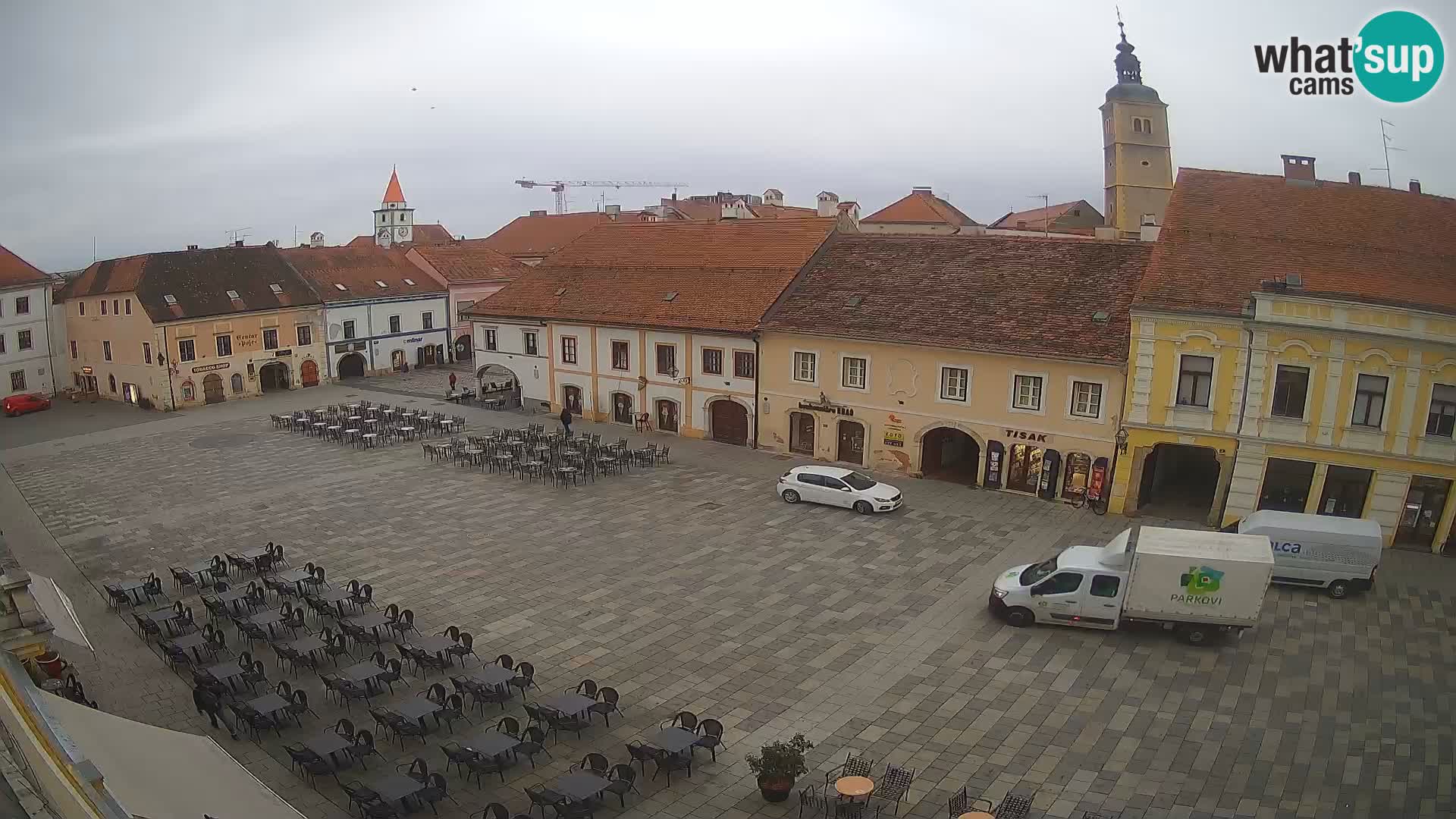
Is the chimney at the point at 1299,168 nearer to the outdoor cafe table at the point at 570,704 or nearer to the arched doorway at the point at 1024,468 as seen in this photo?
the arched doorway at the point at 1024,468

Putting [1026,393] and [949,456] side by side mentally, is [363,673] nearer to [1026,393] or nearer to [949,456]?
[1026,393]

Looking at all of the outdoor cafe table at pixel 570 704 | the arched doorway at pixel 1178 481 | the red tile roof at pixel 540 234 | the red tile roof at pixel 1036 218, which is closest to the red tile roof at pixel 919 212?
the red tile roof at pixel 1036 218

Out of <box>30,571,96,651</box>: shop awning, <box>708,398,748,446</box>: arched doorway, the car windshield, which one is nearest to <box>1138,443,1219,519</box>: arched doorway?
the car windshield

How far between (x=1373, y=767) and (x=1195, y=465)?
1825 centimetres

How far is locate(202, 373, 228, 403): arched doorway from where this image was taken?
49031 millimetres

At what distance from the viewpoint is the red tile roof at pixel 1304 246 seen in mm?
24984

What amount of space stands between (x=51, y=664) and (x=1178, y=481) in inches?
1211

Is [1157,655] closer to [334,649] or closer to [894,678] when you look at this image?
[894,678]

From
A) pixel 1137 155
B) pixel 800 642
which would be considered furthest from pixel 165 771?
pixel 1137 155

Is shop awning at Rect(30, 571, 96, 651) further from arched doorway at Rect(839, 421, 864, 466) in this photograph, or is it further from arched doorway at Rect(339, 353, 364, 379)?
arched doorway at Rect(339, 353, 364, 379)

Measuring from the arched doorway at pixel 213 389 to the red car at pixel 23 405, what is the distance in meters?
8.30

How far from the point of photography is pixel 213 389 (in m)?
49.4

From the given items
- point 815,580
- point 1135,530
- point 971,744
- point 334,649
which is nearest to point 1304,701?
point 1135,530

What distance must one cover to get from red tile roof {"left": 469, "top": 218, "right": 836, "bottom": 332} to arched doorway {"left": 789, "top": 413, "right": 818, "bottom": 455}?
3.82m
